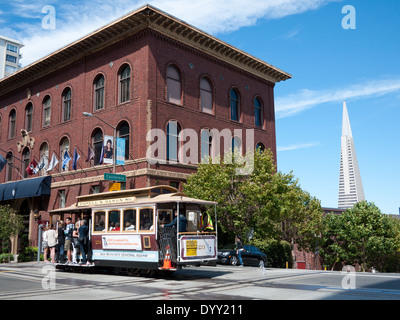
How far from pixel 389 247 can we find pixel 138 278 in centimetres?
3186

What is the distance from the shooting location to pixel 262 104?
125 feet

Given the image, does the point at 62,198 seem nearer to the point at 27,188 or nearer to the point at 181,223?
the point at 27,188

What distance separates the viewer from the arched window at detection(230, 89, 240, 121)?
35.2 metres

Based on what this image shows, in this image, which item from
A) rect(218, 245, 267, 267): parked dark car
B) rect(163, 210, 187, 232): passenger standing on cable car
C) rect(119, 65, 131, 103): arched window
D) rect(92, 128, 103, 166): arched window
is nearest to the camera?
rect(163, 210, 187, 232): passenger standing on cable car

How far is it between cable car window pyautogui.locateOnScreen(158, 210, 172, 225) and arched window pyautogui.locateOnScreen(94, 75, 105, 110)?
17.4 metres

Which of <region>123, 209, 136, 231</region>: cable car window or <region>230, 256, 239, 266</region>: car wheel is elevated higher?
<region>123, 209, 136, 231</region>: cable car window

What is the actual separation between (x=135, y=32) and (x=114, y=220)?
1669 cm

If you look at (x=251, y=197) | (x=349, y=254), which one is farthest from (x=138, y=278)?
(x=349, y=254)

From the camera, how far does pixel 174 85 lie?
30078 millimetres

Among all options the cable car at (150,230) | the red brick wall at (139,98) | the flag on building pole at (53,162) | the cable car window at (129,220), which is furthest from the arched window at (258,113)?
the cable car window at (129,220)

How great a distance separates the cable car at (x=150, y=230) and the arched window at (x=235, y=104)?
749 inches

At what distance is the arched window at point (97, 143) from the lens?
30872mm

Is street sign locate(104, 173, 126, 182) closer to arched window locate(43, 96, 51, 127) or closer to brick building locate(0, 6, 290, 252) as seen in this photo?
brick building locate(0, 6, 290, 252)

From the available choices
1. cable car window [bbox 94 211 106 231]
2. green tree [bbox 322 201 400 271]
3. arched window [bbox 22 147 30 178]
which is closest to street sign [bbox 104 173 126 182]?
cable car window [bbox 94 211 106 231]
